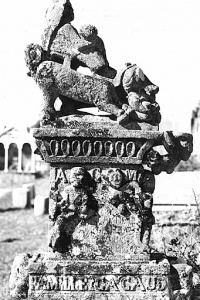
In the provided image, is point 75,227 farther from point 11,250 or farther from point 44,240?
point 44,240

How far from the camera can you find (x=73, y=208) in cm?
465

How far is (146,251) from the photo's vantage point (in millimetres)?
4668

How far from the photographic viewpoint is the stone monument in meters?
4.56

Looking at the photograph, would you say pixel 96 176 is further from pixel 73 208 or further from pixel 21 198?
pixel 21 198

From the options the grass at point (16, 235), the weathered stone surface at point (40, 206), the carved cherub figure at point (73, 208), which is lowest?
the grass at point (16, 235)

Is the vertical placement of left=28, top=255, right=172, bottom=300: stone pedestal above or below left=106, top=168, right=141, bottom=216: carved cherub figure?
below

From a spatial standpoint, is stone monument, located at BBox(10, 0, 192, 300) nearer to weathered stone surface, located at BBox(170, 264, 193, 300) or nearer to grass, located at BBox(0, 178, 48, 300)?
weathered stone surface, located at BBox(170, 264, 193, 300)

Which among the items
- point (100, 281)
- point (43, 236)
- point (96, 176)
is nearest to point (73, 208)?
point (96, 176)

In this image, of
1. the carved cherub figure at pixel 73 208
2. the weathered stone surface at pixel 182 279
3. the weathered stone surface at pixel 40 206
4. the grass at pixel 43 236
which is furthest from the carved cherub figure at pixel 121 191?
the weathered stone surface at pixel 40 206

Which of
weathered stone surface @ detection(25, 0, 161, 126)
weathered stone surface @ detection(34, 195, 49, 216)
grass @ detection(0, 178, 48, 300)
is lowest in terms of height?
grass @ detection(0, 178, 48, 300)

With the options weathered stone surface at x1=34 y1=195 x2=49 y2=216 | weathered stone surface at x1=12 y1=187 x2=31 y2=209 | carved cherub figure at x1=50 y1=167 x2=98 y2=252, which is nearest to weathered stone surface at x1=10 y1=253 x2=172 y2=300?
carved cherub figure at x1=50 y1=167 x2=98 y2=252

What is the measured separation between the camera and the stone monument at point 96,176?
15.0ft

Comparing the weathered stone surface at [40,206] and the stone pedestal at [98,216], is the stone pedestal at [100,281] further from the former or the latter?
the weathered stone surface at [40,206]

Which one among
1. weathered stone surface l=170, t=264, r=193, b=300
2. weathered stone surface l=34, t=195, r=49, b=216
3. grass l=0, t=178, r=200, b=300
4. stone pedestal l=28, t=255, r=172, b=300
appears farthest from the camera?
weathered stone surface l=34, t=195, r=49, b=216
